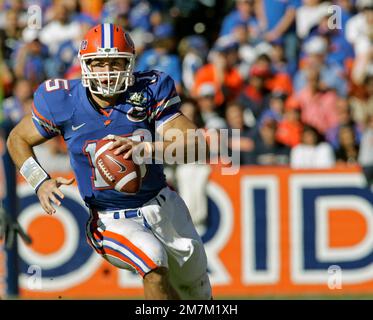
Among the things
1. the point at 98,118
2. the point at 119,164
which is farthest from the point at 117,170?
the point at 98,118

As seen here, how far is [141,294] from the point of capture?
32.7 ft

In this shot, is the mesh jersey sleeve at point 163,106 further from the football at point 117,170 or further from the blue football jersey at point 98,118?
the football at point 117,170

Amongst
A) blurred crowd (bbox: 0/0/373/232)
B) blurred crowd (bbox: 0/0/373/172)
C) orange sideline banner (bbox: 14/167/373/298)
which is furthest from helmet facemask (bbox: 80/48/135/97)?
blurred crowd (bbox: 0/0/373/172)

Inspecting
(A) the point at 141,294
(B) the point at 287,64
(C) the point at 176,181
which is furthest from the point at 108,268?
(B) the point at 287,64

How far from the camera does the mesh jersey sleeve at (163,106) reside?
6.42m

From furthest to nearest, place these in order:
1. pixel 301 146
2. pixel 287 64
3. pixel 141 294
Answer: pixel 287 64 < pixel 301 146 < pixel 141 294

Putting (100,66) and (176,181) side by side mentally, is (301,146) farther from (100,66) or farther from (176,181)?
(100,66)

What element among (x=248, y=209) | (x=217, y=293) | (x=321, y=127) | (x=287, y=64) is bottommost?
(x=217, y=293)

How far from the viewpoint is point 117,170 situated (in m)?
6.23

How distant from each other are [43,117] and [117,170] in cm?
65

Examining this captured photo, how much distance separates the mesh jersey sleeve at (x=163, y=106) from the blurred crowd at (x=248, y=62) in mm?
4328

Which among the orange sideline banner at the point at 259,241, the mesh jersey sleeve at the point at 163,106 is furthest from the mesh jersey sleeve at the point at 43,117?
the orange sideline banner at the point at 259,241

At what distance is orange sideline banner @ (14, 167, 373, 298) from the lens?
32.7 feet
